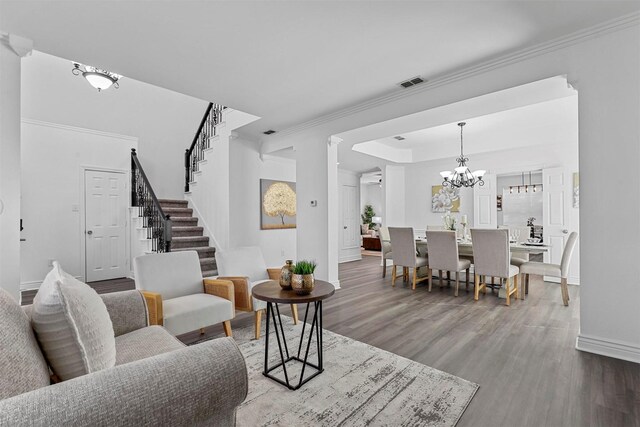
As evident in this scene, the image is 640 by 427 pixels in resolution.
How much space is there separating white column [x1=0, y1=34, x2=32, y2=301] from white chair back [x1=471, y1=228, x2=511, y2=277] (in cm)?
505

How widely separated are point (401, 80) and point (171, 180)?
19.3ft

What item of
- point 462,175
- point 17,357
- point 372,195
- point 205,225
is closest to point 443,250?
point 462,175

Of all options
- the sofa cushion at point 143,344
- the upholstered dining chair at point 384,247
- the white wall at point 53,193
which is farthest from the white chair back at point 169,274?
the white wall at point 53,193

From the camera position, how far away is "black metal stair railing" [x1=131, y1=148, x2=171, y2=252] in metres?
4.84

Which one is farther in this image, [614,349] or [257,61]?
[257,61]

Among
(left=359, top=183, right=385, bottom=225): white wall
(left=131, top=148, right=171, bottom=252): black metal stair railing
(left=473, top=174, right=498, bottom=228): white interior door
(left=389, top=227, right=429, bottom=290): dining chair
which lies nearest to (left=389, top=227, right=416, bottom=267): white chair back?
(left=389, top=227, right=429, bottom=290): dining chair

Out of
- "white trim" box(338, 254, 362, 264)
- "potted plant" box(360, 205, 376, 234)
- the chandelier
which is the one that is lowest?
"white trim" box(338, 254, 362, 264)

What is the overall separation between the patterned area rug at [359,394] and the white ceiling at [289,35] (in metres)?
2.77

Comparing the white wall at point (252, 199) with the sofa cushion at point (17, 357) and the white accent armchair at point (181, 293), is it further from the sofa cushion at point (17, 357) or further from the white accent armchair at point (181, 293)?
the sofa cushion at point (17, 357)

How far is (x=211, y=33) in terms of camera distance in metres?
2.70

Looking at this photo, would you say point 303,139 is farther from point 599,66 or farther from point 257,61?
point 599,66

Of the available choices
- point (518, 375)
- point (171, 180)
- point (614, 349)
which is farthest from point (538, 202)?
point (171, 180)

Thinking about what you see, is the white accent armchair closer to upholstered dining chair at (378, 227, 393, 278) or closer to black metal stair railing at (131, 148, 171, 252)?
black metal stair railing at (131, 148, 171, 252)

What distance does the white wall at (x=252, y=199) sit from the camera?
584cm
